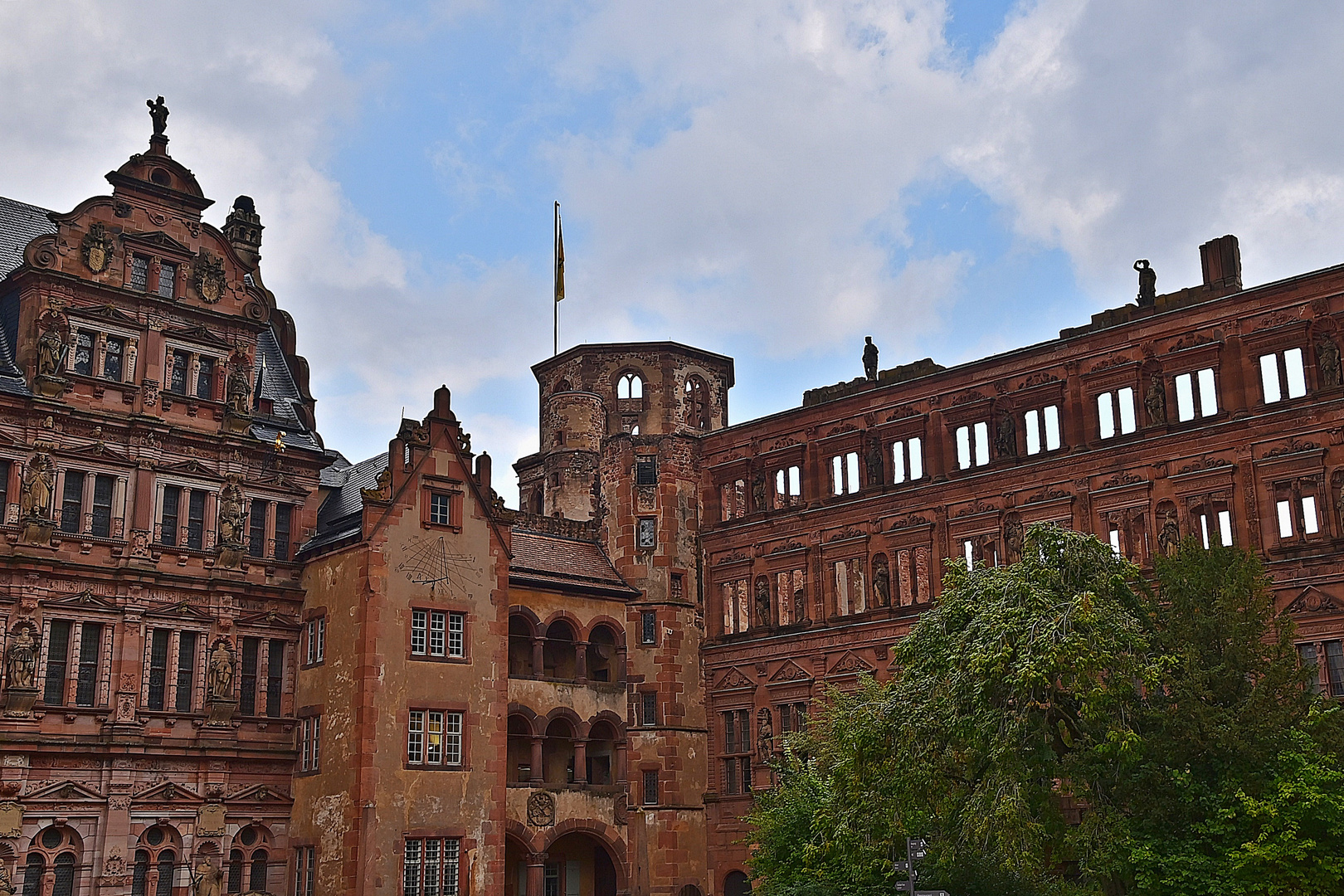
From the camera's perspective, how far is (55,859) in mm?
38875

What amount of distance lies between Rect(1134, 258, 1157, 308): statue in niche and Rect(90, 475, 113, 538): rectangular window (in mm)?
32003

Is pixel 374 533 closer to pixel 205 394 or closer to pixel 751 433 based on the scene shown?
pixel 205 394

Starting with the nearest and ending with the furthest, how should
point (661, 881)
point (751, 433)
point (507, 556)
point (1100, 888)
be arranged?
point (1100, 888), point (507, 556), point (661, 881), point (751, 433)

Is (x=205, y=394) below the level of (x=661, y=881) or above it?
above

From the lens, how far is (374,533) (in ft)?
142

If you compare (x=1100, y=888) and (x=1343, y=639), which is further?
(x=1343, y=639)

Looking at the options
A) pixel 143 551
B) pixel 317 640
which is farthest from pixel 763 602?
pixel 143 551

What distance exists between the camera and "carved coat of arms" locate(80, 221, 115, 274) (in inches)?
1681

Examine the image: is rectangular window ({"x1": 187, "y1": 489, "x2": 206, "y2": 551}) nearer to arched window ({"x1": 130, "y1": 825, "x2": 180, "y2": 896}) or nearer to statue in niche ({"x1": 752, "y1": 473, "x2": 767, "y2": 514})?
arched window ({"x1": 130, "y1": 825, "x2": 180, "y2": 896})

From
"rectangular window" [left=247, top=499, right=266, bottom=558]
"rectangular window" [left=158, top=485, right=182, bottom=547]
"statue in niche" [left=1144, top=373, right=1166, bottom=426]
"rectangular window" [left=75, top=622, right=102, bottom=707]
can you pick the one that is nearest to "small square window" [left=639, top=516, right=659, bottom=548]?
"rectangular window" [left=247, top=499, right=266, bottom=558]

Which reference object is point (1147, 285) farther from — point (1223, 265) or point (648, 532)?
point (648, 532)

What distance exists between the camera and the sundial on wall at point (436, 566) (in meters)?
44.2

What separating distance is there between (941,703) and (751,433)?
23331mm

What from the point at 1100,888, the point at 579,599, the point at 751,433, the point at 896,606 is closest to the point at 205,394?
the point at 579,599
